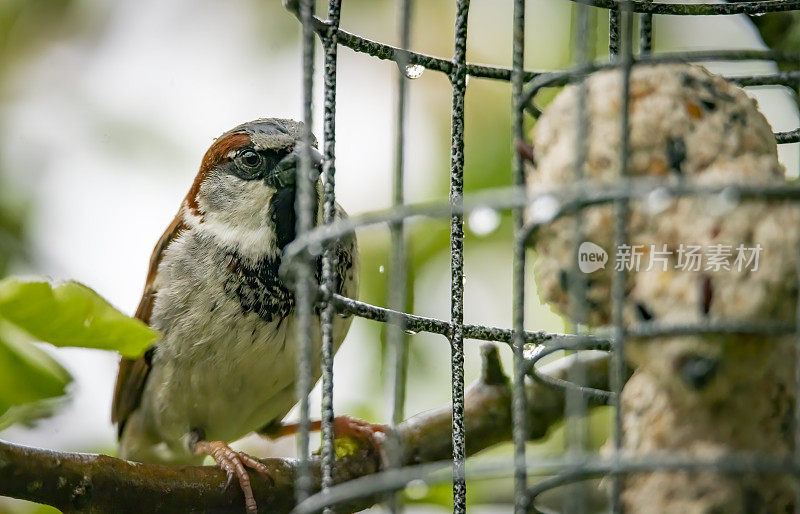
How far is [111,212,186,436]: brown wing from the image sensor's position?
2762 mm

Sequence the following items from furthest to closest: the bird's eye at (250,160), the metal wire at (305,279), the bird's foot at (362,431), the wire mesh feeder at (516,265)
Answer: the bird's eye at (250,160) → the bird's foot at (362,431) → the metal wire at (305,279) → the wire mesh feeder at (516,265)

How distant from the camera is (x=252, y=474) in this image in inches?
90.7

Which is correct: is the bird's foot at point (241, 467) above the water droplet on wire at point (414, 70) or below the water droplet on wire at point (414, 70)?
below

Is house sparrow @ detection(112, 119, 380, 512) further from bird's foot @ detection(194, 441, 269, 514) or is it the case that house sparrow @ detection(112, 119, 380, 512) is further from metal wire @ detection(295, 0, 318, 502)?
metal wire @ detection(295, 0, 318, 502)

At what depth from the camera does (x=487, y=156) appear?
3.06 meters

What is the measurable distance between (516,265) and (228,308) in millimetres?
1428

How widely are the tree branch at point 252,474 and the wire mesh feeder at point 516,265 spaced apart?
479mm

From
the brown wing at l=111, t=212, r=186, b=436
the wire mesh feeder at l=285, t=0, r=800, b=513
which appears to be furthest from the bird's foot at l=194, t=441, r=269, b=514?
the wire mesh feeder at l=285, t=0, r=800, b=513

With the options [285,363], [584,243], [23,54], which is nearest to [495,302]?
[285,363]

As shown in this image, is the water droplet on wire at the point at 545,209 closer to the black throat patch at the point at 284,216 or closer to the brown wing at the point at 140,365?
the black throat patch at the point at 284,216

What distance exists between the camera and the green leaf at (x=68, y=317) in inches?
48.8

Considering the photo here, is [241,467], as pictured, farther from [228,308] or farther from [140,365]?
[140,365]

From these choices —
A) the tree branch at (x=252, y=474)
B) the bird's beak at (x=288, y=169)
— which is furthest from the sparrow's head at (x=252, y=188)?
the tree branch at (x=252, y=474)

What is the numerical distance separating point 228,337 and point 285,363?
0.15 meters
